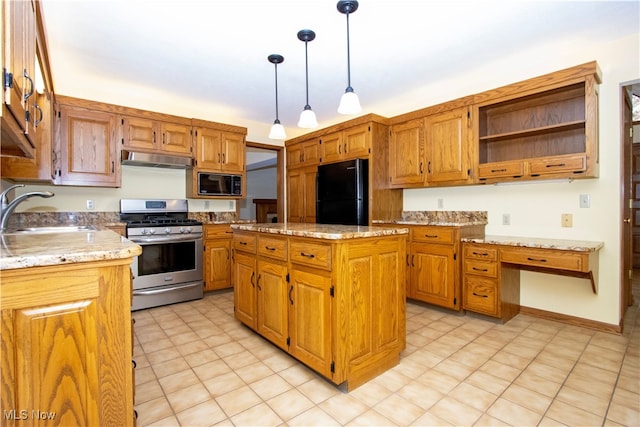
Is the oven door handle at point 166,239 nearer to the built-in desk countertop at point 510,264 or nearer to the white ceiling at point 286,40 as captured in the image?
the white ceiling at point 286,40

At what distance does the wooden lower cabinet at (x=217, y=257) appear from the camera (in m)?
3.79

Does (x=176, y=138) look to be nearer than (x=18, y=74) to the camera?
No

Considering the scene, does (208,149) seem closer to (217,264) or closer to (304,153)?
(304,153)

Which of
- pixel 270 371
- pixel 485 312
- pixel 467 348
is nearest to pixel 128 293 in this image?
pixel 270 371

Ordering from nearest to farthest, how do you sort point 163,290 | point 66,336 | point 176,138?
1. point 66,336
2. point 163,290
3. point 176,138

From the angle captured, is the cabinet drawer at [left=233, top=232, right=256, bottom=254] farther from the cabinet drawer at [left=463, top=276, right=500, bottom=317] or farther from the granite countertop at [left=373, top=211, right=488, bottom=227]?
the cabinet drawer at [left=463, top=276, right=500, bottom=317]

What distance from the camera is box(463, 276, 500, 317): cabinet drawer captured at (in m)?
2.83

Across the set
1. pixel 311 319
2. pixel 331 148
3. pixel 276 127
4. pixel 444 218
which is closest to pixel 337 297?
pixel 311 319

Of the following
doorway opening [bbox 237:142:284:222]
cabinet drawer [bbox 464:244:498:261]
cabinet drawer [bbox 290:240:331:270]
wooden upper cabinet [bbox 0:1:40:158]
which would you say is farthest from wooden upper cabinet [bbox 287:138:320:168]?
wooden upper cabinet [bbox 0:1:40:158]

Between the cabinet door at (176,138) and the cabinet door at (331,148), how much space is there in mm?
1705

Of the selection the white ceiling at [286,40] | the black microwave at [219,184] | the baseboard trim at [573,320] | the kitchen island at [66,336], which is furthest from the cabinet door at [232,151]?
the baseboard trim at [573,320]

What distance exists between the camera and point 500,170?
9.41 feet

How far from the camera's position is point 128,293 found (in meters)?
1.10

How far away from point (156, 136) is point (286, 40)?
6.56 ft
